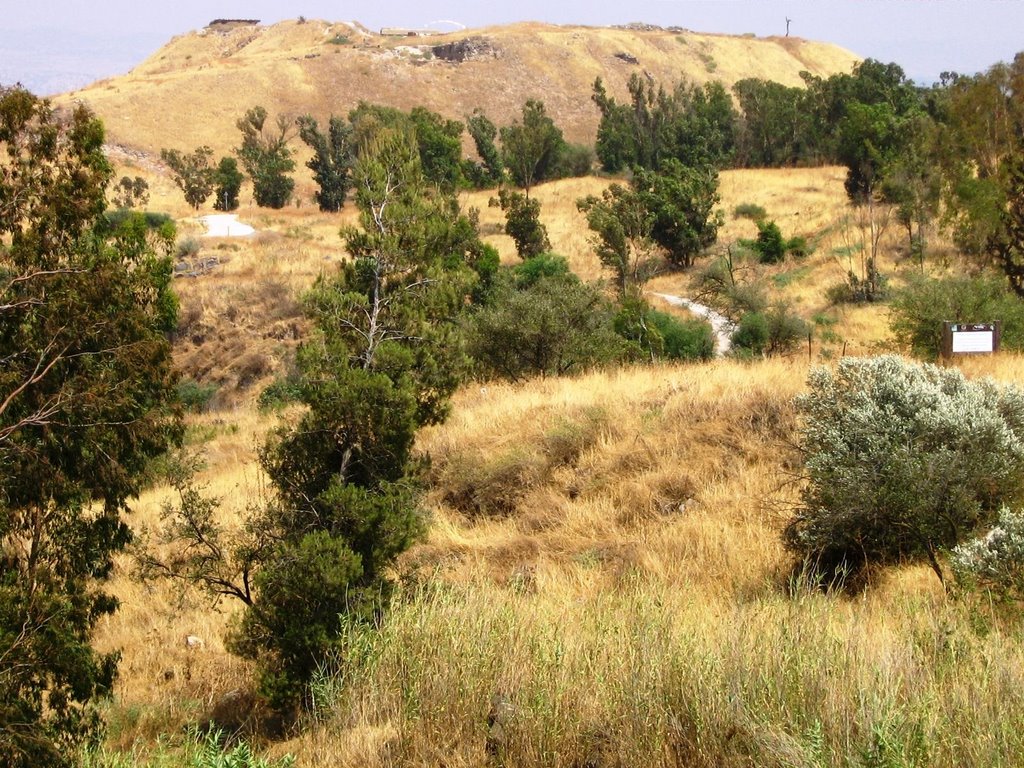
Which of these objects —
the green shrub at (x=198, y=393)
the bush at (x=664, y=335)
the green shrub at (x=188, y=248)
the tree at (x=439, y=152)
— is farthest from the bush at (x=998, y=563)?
the tree at (x=439, y=152)

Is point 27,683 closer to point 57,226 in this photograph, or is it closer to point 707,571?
point 57,226

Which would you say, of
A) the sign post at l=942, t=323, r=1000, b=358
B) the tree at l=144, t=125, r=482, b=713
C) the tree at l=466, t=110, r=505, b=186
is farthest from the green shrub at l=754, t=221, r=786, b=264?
the tree at l=144, t=125, r=482, b=713

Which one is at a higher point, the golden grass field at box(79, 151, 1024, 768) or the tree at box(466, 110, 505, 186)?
the tree at box(466, 110, 505, 186)

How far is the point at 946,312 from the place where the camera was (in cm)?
1377

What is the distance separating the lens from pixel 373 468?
23.8ft

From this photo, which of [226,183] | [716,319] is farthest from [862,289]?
[226,183]

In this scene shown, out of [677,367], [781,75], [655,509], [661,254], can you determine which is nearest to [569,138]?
[781,75]

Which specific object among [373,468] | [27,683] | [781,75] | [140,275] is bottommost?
[27,683]

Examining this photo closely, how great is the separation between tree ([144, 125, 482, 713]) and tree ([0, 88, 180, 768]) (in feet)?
4.40

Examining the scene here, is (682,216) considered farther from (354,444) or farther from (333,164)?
(354,444)

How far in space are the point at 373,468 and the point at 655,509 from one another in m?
3.23

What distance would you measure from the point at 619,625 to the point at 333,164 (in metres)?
48.3

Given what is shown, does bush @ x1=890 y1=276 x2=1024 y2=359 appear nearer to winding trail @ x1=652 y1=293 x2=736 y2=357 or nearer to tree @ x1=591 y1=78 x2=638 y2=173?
winding trail @ x1=652 y1=293 x2=736 y2=357

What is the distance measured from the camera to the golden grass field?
3.47 meters
